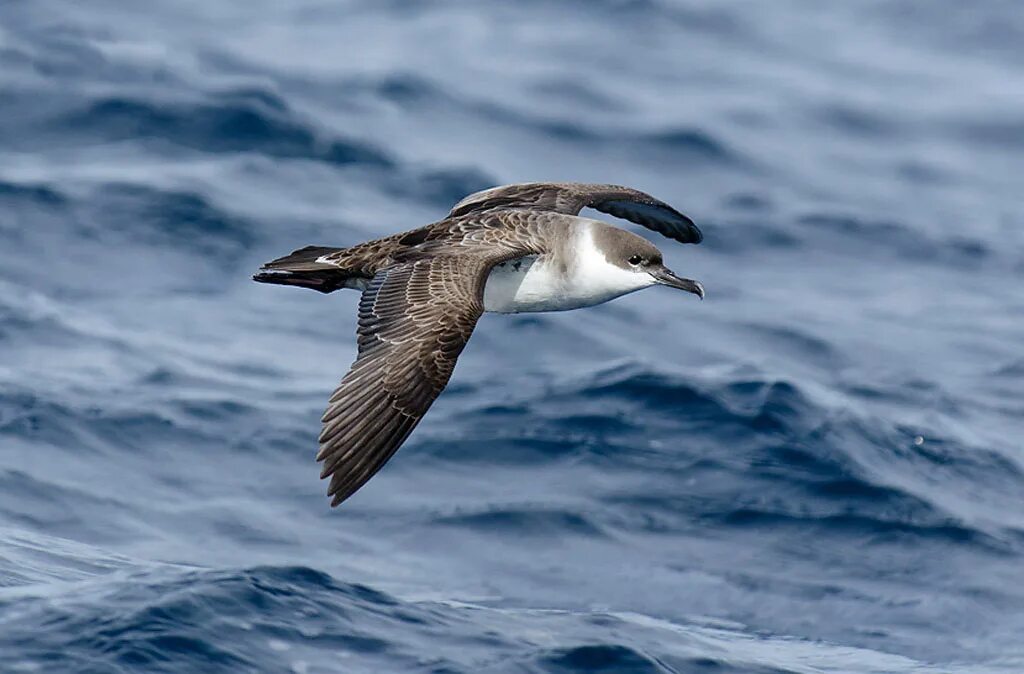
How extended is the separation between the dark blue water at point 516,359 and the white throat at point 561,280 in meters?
1.64

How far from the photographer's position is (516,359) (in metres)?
12.4

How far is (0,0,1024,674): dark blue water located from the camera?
30.0 ft

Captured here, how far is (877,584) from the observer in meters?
10.2

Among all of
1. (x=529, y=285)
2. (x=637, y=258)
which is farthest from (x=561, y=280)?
(x=637, y=258)

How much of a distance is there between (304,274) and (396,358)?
2.75 feet

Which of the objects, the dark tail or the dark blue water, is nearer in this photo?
the dark tail

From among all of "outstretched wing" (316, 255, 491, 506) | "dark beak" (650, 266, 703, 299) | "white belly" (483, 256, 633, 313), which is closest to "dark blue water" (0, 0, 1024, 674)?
"outstretched wing" (316, 255, 491, 506)

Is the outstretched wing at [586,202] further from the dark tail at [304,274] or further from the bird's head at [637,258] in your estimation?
the dark tail at [304,274]

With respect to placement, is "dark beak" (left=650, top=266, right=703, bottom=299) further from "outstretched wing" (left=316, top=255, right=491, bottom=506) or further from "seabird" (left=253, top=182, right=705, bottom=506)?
"outstretched wing" (left=316, top=255, right=491, bottom=506)

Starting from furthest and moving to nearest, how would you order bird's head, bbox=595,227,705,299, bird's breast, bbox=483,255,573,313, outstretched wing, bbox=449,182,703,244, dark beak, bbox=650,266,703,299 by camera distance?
outstretched wing, bbox=449,182,703,244 < dark beak, bbox=650,266,703,299 < bird's head, bbox=595,227,705,299 < bird's breast, bbox=483,255,573,313

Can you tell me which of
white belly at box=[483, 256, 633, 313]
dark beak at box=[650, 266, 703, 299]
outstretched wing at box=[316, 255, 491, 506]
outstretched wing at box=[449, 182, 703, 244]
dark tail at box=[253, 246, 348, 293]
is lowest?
outstretched wing at box=[316, 255, 491, 506]

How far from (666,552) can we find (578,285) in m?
2.46

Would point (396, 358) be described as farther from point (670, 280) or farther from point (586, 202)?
point (586, 202)

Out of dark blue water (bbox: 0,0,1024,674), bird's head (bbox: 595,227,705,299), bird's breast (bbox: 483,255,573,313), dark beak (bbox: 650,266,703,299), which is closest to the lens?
bird's breast (bbox: 483,255,573,313)
